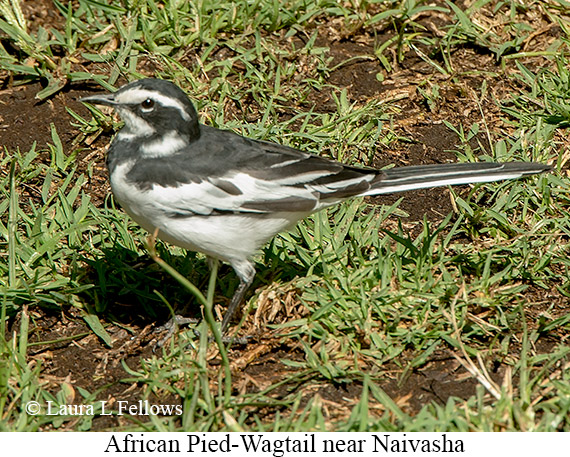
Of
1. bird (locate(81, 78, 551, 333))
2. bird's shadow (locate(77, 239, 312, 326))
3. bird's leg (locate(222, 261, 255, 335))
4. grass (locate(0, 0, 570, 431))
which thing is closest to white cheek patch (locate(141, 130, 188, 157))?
bird (locate(81, 78, 551, 333))

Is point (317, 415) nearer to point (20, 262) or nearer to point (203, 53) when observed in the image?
point (20, 262)

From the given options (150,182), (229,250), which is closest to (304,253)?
(229,250)

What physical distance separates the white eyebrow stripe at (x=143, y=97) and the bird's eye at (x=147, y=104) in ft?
0.06

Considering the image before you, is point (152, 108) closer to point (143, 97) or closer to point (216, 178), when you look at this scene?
point (143, 97)

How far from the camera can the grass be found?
477 centimetres

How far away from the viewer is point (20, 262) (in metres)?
5.75

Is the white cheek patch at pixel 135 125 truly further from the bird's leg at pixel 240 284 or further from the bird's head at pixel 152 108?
the bird's leg at pixel 240 284

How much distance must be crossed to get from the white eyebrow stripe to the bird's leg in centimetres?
107

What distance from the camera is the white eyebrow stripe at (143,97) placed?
5176 millimetres

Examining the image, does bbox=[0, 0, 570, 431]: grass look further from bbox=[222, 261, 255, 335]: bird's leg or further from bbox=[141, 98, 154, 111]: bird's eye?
bbox=[141, 98, 154, 111]: bird's eye

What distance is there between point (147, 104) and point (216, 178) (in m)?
0.62

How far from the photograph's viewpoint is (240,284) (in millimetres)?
5547

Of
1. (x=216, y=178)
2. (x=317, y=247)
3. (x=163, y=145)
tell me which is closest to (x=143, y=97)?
(x=163, y=145)

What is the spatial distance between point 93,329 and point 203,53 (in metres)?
2.98
